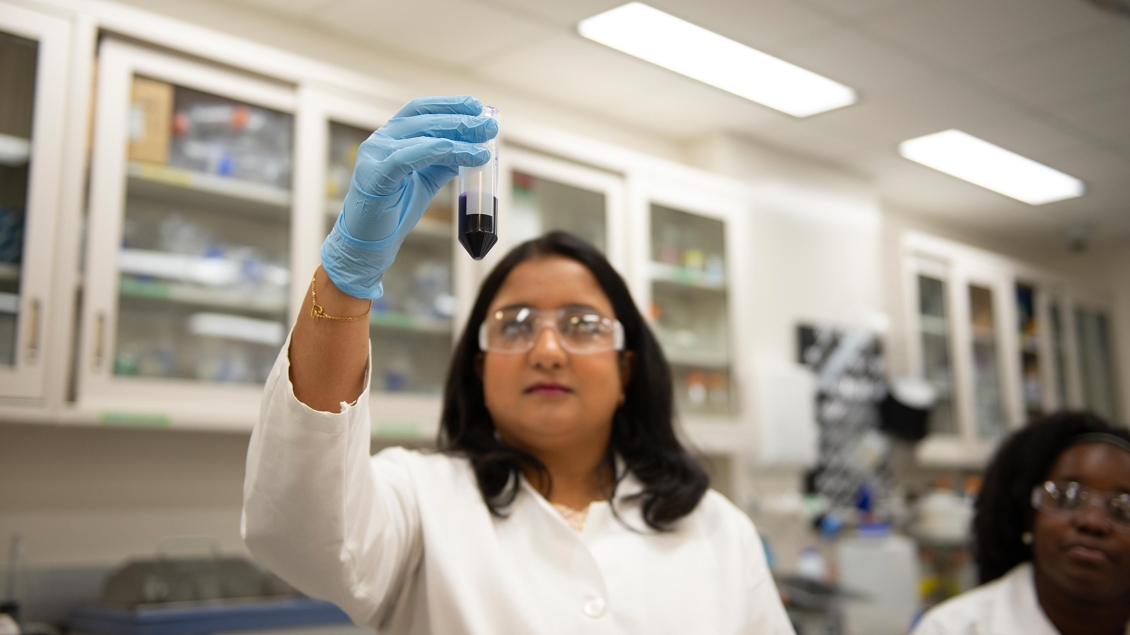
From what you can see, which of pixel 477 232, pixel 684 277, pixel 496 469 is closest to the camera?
pixel 477 232

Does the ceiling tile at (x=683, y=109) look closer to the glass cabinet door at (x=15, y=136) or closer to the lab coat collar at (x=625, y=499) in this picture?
the glass cabinet door at (x=15, y=136)

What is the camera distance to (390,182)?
94 centimetres

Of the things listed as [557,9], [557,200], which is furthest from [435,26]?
[557,200]

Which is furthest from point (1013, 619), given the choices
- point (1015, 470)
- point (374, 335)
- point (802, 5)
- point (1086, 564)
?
point (374, 335)

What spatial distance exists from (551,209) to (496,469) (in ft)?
5.78

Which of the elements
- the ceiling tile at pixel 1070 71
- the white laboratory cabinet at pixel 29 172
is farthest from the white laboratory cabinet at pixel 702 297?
the white laboratory cabinet at pixel 29 172

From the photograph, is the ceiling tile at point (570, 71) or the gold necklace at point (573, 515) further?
the ceiling tile at point (570, 71)

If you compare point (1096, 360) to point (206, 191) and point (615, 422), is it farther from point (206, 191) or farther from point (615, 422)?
point (206, 191)

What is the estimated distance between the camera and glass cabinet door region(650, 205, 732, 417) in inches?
127

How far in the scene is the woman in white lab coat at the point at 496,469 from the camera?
956mm

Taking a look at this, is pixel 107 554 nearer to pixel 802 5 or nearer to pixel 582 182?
pixel 582 182

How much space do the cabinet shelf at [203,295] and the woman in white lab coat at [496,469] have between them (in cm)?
112

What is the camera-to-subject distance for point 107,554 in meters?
2.34

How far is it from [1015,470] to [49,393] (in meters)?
1.97
